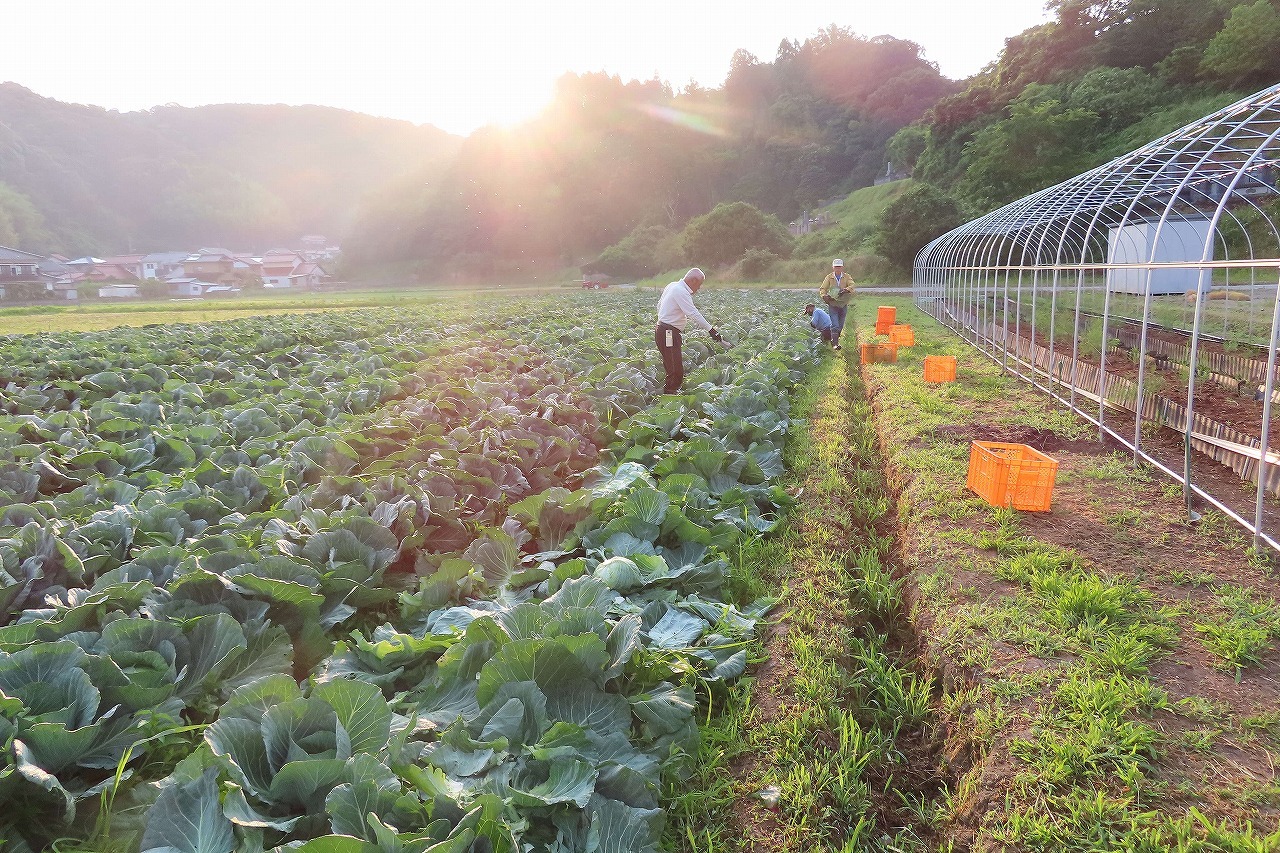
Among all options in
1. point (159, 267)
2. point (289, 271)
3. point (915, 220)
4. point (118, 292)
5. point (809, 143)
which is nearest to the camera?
point (915, 220)

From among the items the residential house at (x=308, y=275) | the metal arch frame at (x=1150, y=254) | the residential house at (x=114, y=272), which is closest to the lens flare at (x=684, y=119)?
the residential house at (x=308, y=275)

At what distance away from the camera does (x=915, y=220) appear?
3316cm

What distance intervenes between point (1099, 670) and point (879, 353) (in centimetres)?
873

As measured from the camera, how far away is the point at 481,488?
4383 mm

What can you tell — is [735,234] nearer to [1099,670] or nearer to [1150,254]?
[1150,254]

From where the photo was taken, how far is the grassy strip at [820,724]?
232 centimetres

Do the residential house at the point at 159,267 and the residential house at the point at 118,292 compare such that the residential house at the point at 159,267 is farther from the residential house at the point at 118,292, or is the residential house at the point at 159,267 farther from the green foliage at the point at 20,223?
the residential house at the point at 118,292

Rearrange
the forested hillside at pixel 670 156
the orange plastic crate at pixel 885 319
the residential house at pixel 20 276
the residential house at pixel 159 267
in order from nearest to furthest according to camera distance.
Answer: the orange plastic crate at pixel 885 319, the forested hillside at pixel 670 156, the residential house at pixel 20 276, the residential house at pixel 159 267

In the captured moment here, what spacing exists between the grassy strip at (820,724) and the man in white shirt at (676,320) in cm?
372

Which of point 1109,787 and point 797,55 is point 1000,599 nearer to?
point 1109,787

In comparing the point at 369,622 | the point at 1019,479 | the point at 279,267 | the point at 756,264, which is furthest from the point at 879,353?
the point at 279,267

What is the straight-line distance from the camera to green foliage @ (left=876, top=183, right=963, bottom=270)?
3256cm

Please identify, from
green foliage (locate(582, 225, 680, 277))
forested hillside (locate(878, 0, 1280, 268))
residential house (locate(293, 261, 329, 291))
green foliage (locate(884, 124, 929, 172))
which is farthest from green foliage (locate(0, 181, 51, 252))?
forested hillside (locate(878, 0, 1280, 268))

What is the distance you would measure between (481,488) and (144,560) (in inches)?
73.7
